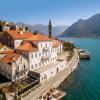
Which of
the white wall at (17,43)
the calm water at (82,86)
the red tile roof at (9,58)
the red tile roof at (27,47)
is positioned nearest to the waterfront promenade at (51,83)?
the calm water at (82,86)

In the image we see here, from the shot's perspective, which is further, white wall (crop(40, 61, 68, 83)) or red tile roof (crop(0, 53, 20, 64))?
white wall (crop(40, 61, 68, 83))

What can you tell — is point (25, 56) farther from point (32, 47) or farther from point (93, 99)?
point (93, 99)

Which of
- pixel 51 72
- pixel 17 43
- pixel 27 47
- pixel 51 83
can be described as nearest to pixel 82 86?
pixel 51 83

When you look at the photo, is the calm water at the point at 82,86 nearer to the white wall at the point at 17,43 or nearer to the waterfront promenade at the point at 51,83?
the waterfront promenade at the point at 51,83

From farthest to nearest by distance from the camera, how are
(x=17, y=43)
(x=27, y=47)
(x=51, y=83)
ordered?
(x=17, y=43), (x=27, y=47), (x=51, y=83)

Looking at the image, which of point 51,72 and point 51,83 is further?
point 51,72

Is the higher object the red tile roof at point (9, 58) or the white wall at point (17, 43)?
the white wall at point (17, 43)

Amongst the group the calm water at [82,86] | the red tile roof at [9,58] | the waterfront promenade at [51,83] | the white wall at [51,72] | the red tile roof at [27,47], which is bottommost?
the calm water at [82,86]

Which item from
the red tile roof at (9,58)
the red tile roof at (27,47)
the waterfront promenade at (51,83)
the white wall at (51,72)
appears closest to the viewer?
the waterfront promenade at (51,83)

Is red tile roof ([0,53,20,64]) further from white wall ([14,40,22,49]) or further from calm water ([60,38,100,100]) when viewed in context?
calm water ([60,38,100,100])

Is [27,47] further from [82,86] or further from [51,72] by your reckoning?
[82,86]

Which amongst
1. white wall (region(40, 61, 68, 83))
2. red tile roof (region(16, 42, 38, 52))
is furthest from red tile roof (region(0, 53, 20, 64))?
white wall (region(40, 61, 68, 83))
